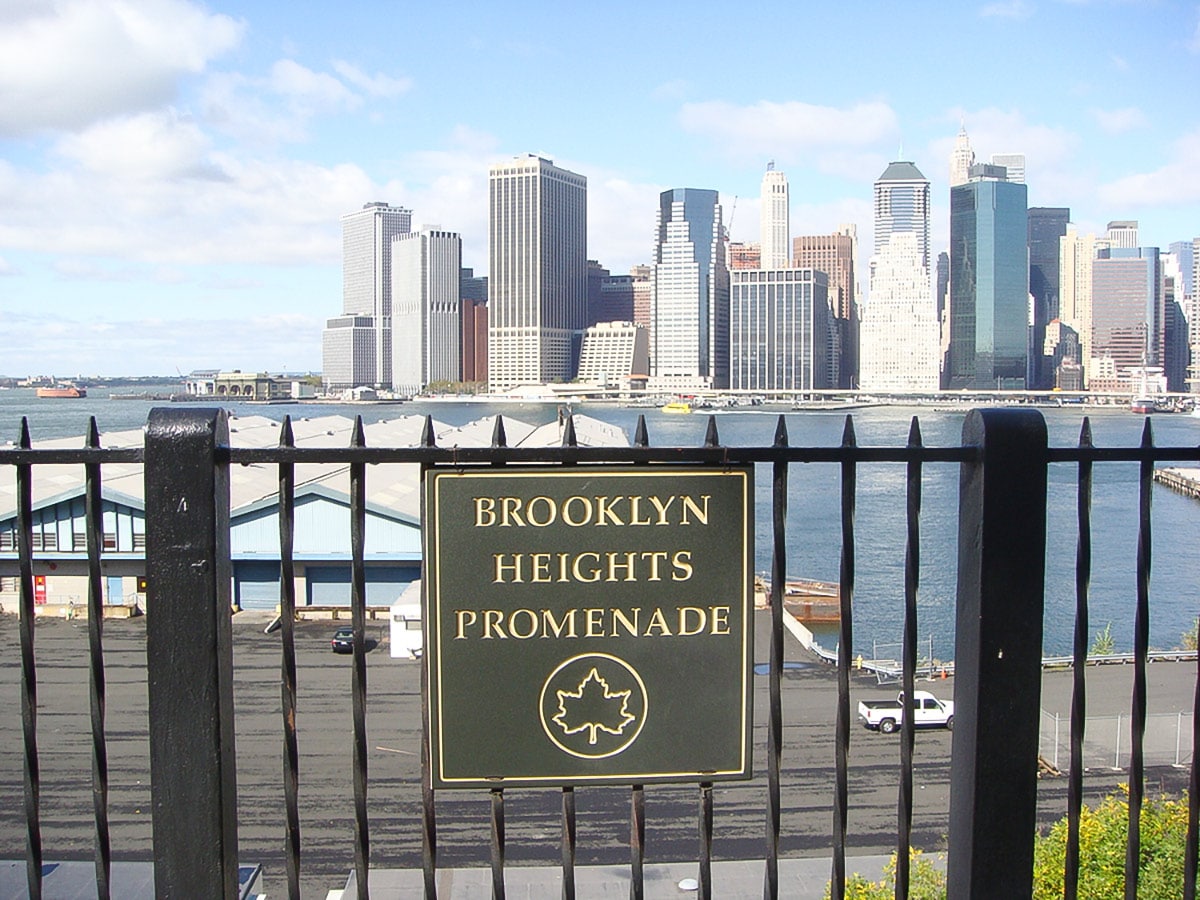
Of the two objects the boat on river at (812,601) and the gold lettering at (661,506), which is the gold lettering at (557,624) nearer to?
the gold lettering at (661,506)

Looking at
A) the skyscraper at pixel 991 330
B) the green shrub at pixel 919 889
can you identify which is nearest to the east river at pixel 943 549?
the green shrub at pixel 919 889

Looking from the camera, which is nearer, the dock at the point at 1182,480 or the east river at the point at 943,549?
the east river at the point at 943,549

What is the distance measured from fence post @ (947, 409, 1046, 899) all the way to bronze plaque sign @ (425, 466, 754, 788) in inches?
25.1

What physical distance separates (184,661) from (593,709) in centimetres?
104

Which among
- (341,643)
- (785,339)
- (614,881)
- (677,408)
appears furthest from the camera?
(785,339)

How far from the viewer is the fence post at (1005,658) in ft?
9.40

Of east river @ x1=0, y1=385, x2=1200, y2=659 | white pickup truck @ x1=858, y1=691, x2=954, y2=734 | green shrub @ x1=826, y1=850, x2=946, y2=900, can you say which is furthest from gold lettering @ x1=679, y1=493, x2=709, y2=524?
white pickup truck @ x1=858, y1=691, x2=954, y2=734

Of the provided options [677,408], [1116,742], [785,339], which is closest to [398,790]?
[1116,742]

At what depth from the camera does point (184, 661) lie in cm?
269

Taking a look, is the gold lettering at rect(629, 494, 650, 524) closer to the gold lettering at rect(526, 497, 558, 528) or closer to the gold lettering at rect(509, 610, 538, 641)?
the gold lettering at rect(526, 497, 558, 528)

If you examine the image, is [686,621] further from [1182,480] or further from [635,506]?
[1182,480]

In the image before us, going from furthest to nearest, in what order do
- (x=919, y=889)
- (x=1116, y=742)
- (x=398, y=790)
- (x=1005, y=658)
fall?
(x=1116, y=742)
(x=398, y=790)
(x=919, y=889)
(x=1005, y=658)

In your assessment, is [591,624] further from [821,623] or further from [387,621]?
[821,623]

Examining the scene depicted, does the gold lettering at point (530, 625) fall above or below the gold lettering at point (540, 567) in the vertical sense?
below
